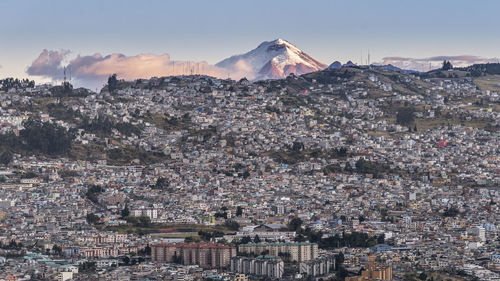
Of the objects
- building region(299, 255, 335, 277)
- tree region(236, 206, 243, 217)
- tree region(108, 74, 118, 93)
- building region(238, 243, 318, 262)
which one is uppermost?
tree region(108, 74, 118, 93)

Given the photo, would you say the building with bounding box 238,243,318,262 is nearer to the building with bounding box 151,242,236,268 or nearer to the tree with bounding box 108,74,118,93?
the building with bounding box 151,242,236,268

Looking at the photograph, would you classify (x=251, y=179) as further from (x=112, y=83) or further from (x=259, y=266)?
(x=112, y=83)

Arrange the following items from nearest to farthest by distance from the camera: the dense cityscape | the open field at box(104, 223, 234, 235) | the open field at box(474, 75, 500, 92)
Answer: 1. the dense cityscape
2. the open field at box(104, 223, 234, 235)
3. the open field at box(474, 75, 500, 92)

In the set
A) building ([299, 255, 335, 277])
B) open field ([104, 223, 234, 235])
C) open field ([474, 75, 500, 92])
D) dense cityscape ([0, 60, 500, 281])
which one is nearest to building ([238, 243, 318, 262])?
dense cityscape ([0, 60, 500, 281])

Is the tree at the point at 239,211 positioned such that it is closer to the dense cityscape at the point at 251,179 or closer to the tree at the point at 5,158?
the dense cityscape at the point at 251,179

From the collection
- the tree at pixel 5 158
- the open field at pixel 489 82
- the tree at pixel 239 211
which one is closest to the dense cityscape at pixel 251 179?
the tree at pixel 239 211

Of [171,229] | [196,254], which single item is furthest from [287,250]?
[171,229]
